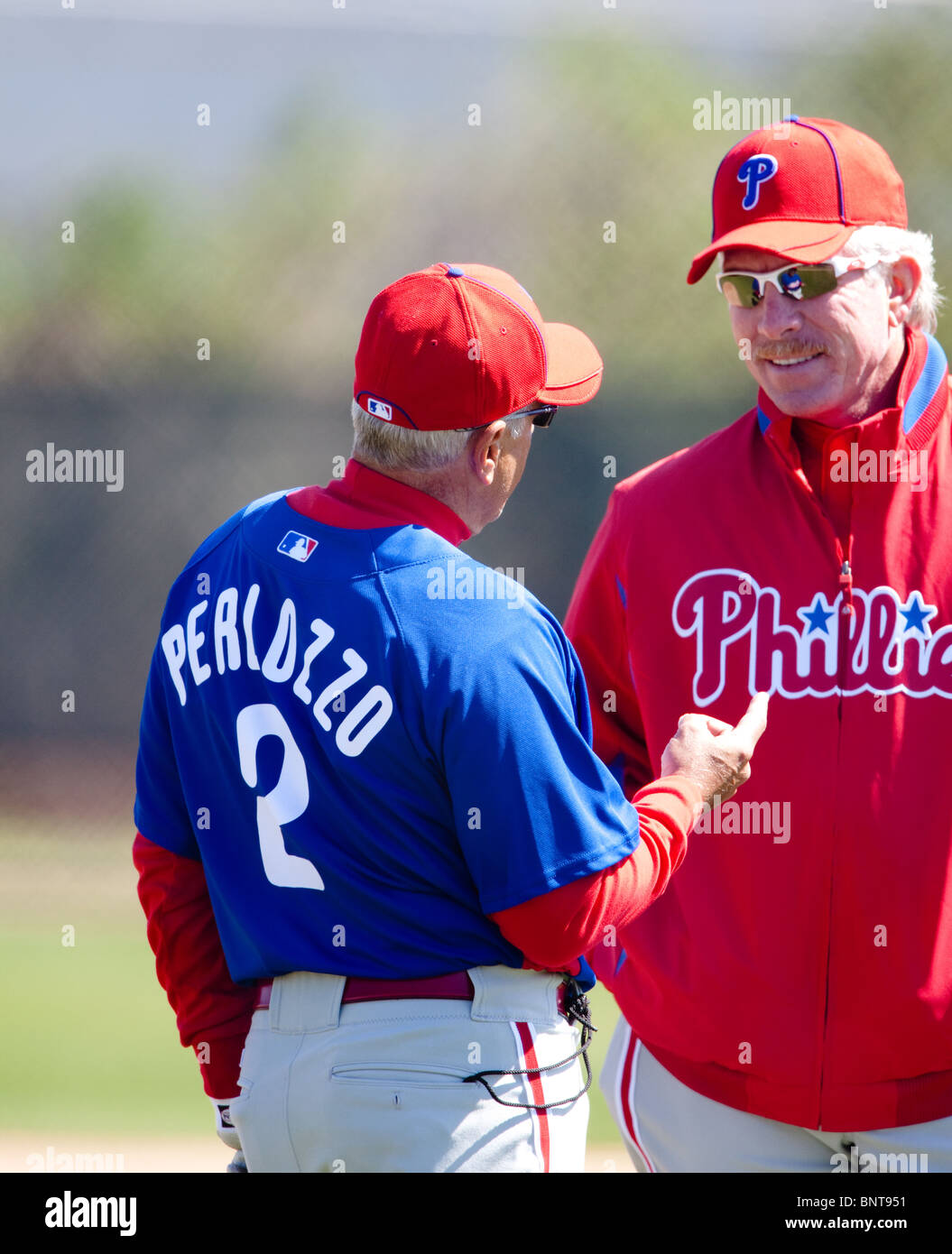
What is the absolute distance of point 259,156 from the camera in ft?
23.1

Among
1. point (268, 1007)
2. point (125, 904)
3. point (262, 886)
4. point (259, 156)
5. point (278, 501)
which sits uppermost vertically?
point (259, 156)

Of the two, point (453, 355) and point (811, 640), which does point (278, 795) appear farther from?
point (811, 640)

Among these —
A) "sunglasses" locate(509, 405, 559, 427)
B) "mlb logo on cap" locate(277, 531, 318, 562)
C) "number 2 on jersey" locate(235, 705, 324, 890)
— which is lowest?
"number 2 on jersey" locate(235, 705, 324, 890)

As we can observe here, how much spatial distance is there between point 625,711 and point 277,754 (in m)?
0.73

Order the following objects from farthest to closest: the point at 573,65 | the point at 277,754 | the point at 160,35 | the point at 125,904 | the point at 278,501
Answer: the point at 573,65, the point at 160,35, the point at 125,904, the point at 278,501, the point at 277,754

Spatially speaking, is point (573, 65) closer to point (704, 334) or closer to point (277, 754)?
point (704, 334)

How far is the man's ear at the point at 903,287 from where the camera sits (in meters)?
1.86

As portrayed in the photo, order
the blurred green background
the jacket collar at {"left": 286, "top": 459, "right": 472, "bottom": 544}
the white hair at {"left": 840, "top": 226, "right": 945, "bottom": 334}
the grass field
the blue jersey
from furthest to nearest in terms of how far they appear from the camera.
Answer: the blurred green background, the grass field, the white hair at {"left": 840, "top": 226, "right": 945, "bottom": 334}, the jacket collar at {"left": 286, "top": 459, "right": 472, "bottom": 544}, the blue jersey

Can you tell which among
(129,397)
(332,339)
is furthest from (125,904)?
(332,339)

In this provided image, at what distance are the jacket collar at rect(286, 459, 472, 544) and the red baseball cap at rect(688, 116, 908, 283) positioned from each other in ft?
2.12

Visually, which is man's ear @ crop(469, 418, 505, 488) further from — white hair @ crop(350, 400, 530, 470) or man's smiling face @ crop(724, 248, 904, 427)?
man's smiling face @ crop(724, 248, 904, 427)

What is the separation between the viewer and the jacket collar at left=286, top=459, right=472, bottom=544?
4.73ft

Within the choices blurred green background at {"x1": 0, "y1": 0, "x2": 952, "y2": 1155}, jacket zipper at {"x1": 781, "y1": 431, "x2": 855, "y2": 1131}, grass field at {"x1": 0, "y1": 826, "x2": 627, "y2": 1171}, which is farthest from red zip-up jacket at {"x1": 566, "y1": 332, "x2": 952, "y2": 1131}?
blurred green background at {"x1": 0, "y1": 0, "x2": 952, "y2": 1155}

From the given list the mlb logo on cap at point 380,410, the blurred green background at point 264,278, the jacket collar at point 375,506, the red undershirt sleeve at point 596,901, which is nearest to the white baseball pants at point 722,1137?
the red undershirt sleeve at point 596,901
